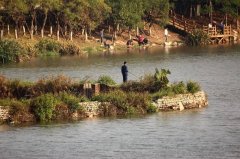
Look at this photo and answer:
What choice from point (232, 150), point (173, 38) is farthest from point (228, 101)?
point (173, 38)

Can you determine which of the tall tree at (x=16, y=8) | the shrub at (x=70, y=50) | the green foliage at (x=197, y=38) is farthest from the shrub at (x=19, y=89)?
the green foliage at (x=197, y=38)

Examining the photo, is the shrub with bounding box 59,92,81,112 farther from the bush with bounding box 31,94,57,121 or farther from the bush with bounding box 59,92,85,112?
the bush with bounding box 31,94,57,121

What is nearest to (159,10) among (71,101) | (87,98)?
(87,98)

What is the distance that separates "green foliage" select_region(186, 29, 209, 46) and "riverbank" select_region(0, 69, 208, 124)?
51974mm

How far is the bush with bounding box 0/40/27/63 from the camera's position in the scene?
3083 inches

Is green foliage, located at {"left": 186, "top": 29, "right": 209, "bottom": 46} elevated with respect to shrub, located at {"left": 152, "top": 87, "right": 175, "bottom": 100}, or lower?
elevated

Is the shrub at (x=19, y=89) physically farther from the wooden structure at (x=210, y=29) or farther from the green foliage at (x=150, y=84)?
the wooden structure at (x=210, y=29)

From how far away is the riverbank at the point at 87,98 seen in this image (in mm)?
44531

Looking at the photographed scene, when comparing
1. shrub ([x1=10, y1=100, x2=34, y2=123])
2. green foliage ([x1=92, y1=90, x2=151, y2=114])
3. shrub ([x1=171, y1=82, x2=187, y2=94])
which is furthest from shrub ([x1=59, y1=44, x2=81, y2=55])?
shrub ([x1=10, y1=100, x2=34, y2=123])

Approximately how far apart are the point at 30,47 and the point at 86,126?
40.9 metres

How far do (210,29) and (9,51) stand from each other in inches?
1275

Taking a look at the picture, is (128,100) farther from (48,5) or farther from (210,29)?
(210,29)

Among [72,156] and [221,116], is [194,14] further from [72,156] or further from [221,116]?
[72,156]

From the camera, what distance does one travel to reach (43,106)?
4444cm
